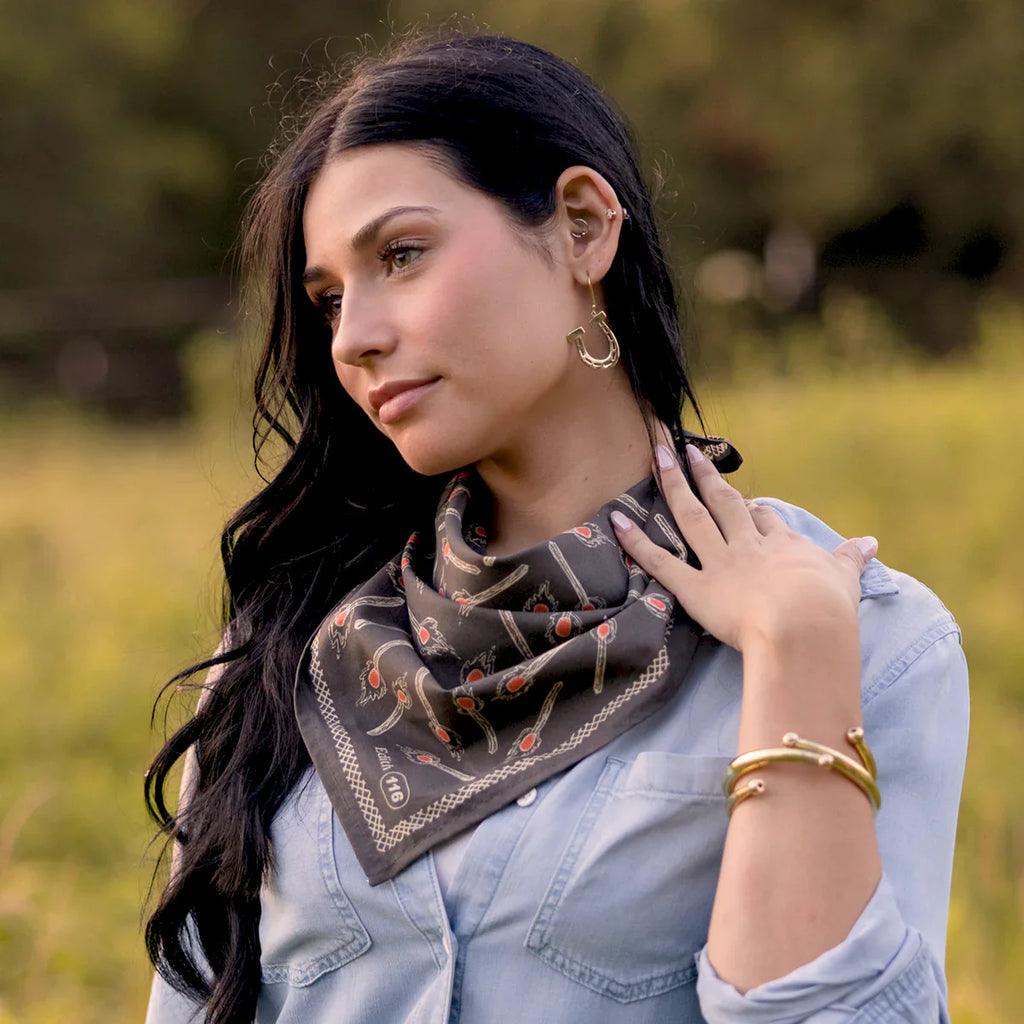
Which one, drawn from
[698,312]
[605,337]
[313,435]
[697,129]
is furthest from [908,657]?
[697,129]

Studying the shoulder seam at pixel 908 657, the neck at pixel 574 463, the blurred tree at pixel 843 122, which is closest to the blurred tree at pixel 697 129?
the blurred tree at pixel 843 122

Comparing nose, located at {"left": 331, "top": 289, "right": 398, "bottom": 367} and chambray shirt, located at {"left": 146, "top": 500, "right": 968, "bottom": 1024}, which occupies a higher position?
nose, located at {"left": 331, "top": 289, "right": 398, "bottom": 367}

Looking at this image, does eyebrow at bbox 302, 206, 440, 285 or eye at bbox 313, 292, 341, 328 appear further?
eye at bbox 313, 292, 341, 328

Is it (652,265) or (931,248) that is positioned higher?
(931,248)

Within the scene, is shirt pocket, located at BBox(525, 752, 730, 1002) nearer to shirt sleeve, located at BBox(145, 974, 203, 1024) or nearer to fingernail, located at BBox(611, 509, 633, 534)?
fingernail, located at BBox(611, 509, 633, 534)

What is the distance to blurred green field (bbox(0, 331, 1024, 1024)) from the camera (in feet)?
9.89

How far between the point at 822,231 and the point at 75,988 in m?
15.9

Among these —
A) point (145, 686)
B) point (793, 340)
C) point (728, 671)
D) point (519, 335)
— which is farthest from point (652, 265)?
point (793, 340)

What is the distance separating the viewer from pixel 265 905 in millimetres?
1605

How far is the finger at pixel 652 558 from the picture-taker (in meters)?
1.52

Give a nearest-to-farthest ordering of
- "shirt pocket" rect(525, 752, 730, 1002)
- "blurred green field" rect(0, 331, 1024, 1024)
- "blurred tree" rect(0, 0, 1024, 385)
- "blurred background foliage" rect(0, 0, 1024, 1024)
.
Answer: "shirt pocket" rect(525, 752, 730, 1002) < "blurred green field" rect(0, 331, 1024, 1024) < "blurred background foliage" rect(0, 0, 1024, 1024) < "blurred tree" rect(0, 0, 1024, 385)

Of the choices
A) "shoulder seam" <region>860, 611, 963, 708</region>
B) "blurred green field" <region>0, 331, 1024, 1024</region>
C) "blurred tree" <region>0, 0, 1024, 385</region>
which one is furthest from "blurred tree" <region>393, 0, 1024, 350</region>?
"shoulder seam" <region>860, 611, 963, 708</region>

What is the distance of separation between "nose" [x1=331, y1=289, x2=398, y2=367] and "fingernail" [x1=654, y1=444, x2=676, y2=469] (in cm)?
35

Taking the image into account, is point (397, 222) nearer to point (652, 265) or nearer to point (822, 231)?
point (652, 265)
